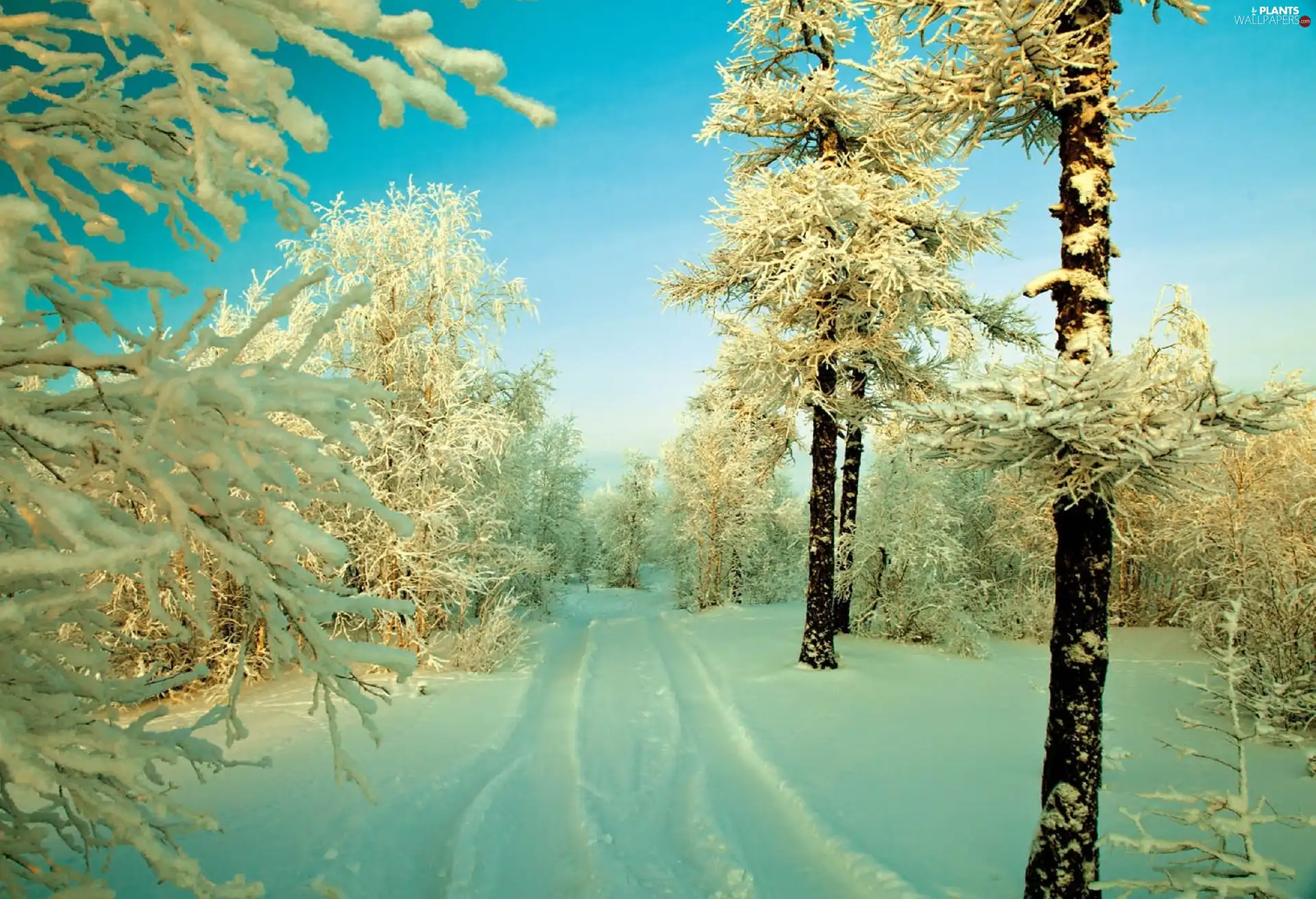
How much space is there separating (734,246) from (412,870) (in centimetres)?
921

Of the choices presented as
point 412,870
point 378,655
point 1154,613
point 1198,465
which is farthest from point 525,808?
point 1154,613

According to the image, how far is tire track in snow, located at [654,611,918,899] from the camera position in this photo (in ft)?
14.7

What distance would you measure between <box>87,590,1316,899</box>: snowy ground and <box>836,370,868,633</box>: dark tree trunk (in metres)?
3.48

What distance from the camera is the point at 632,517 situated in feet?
126

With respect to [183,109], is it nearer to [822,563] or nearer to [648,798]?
[648,798]

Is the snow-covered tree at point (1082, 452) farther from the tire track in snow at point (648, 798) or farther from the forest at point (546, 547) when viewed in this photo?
the tire track in snow at point (648, 798)

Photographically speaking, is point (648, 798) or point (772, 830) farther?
point (648, 798)

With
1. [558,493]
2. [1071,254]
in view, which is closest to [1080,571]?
[1071,254]

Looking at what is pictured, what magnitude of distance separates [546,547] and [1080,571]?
13926 millimetres

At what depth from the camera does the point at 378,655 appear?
196cm

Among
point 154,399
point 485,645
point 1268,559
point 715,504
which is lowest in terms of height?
point 485,645

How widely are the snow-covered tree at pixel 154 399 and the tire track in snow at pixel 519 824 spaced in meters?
2.99

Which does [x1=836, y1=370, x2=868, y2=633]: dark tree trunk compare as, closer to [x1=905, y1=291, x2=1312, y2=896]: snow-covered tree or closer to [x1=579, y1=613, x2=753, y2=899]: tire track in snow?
[x1=579, y1=613, x2=753, y2=899]: tire track in snow

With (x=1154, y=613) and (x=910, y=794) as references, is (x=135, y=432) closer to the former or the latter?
(x=910, y=794)
